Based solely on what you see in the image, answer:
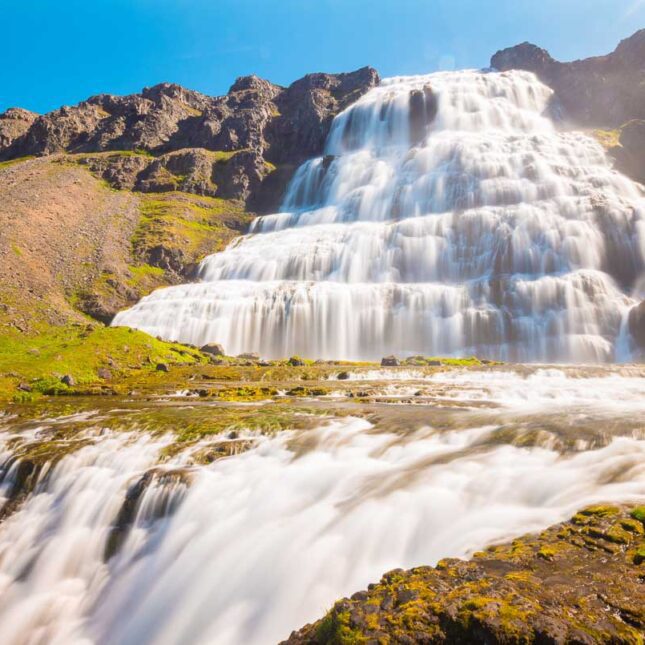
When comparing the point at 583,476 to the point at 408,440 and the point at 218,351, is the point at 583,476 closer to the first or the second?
the point at 408,440

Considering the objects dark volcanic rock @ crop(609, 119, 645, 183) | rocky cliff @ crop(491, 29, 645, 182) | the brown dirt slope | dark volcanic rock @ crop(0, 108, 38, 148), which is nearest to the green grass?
the brown dirt slope

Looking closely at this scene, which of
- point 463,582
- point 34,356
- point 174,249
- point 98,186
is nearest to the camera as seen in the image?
point 463,582

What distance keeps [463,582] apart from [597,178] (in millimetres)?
63125

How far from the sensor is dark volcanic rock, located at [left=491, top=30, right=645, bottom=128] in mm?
85125

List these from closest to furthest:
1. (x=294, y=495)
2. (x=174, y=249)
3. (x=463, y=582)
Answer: (x=463, y=582), (x=294, y=495), (x=174, y=249)

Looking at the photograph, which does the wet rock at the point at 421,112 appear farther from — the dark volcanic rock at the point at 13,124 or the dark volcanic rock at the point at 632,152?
the dark volcanic rock at the point at 13,124

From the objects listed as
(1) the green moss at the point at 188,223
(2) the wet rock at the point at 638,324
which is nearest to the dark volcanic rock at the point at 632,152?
(2) the wet rock at the point at 638,324

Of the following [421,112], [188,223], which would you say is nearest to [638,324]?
[188,223]

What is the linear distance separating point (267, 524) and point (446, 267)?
44443 mm

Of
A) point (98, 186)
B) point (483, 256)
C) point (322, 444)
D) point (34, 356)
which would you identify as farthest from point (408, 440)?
point (98, 186)

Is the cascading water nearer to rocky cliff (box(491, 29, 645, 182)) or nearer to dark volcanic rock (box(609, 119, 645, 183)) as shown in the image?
dark volcanic rock (box(609, 119, 645, 183))

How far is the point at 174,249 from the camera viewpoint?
62.2 m

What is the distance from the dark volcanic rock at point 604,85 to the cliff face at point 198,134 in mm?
47387

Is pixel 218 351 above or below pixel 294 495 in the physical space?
above
